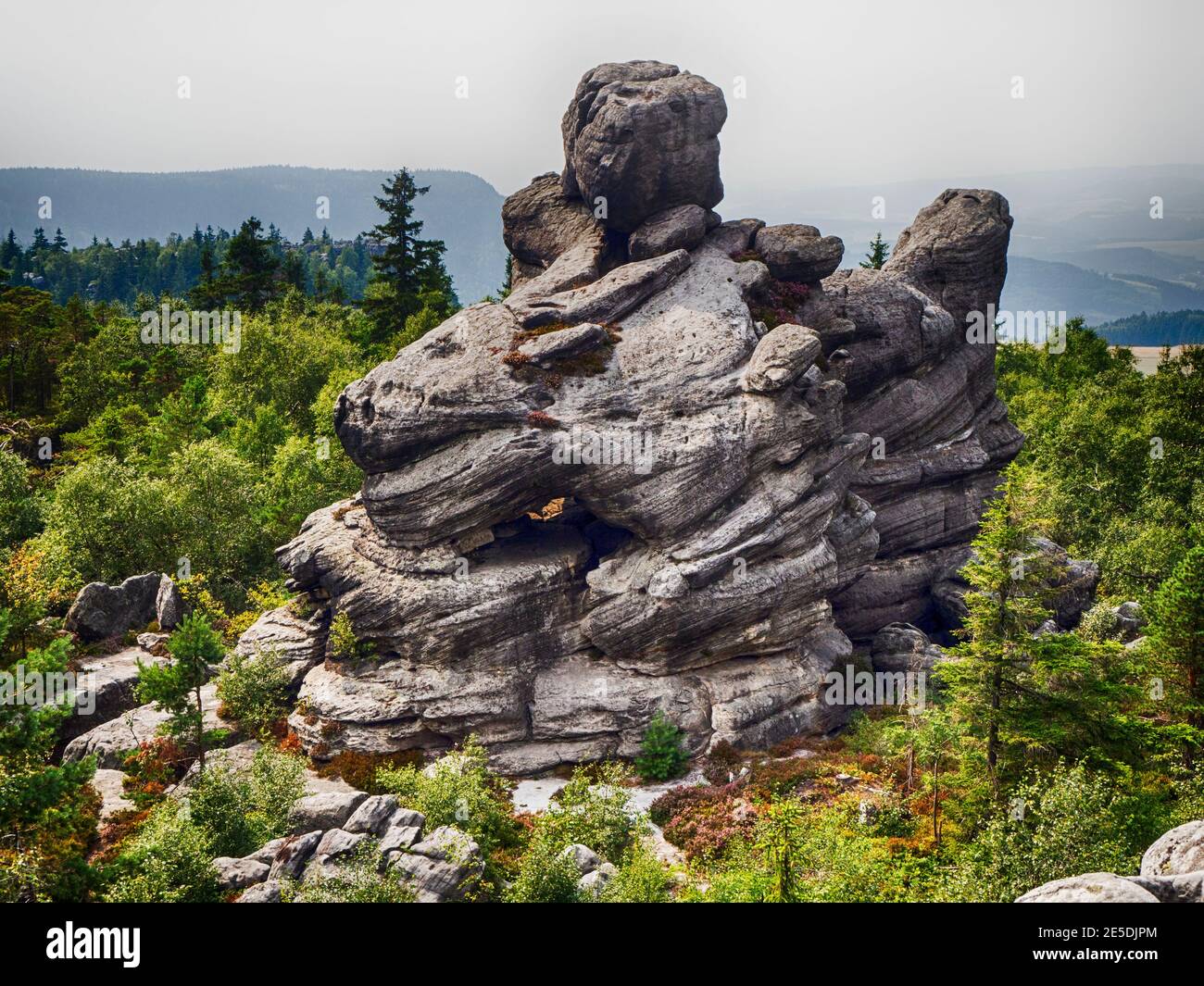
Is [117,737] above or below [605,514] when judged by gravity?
below

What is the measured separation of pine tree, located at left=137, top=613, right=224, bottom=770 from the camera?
3180cm

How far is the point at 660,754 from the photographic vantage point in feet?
114

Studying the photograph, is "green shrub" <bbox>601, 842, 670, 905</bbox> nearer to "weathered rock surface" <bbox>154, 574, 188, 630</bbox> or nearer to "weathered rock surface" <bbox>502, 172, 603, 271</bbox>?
"weathered rock surface" <bbox>154, 574, 188, 630</bbox>

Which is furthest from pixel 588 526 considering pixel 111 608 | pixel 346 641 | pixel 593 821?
pixel 111 608

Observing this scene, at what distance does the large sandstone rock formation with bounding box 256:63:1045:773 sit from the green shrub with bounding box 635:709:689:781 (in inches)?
26.9

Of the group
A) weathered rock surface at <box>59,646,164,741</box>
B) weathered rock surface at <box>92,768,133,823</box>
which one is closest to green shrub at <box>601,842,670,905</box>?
weathered rock surface at <box>92,768,133,823</box>

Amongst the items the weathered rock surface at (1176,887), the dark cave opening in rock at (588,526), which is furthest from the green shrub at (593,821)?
the weathered rock surface at (1176,887)

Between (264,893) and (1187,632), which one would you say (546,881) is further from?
(1187,632)

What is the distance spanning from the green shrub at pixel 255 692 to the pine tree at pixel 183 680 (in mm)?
3512

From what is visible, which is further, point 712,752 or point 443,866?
point 712,752

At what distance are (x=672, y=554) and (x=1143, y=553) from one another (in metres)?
31.9

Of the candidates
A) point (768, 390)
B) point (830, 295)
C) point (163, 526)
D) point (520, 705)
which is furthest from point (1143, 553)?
point (163, 526)

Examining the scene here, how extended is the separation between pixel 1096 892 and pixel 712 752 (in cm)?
1930
